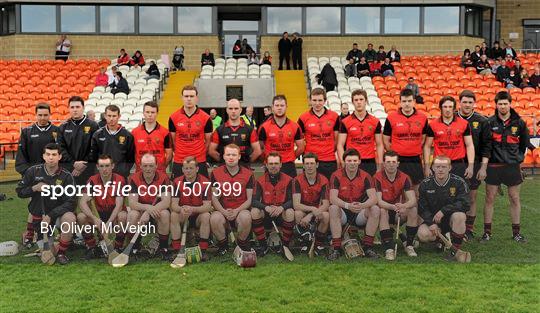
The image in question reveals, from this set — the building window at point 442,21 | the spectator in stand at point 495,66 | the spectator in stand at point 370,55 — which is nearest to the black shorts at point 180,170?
the spectator in stand at point 370,55

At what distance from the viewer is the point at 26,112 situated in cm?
1741

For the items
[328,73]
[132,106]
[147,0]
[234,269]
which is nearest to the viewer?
[234,269]

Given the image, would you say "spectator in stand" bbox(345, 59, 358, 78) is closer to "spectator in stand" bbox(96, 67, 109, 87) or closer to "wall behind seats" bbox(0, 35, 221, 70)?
"wall behind seats" bbox(0, 35, 221, 70)

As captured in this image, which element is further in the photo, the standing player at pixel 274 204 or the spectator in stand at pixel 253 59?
the spectator in stand at pixel 253 59

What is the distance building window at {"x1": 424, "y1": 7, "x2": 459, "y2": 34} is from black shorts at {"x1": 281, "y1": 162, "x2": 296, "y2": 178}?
58.3 ft

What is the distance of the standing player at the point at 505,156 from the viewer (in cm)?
761

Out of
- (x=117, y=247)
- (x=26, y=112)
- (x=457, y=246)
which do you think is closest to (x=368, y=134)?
(x=457, y=246)

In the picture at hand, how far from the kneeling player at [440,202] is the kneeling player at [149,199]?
2.79 metres

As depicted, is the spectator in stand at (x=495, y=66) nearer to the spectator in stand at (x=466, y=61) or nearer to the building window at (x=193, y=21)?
the spectator in stand at (x=466, y=61)

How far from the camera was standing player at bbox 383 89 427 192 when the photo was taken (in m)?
7.57

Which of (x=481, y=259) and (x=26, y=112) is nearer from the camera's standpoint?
(x=481, y=259)

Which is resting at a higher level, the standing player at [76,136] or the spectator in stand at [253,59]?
the spectator in stand at [253,59]

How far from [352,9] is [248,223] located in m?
18.2

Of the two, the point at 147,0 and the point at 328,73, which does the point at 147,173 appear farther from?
the point at 147,0
